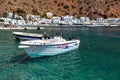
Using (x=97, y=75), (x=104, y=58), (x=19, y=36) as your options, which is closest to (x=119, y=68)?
(x=97, y=75)

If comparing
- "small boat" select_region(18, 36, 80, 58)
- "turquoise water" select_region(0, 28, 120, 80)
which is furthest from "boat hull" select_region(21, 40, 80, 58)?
"turquoise water" select_region(0, 28, 120, 80)

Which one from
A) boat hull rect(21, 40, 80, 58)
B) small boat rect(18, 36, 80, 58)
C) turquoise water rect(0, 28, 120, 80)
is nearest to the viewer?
turquoise water rect(0, 28, 120, 80)

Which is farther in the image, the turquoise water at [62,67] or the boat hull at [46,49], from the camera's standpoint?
the boat hull at [46,49]

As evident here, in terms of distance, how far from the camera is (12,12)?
19738 centimetres

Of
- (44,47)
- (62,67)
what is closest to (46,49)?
(44,47)

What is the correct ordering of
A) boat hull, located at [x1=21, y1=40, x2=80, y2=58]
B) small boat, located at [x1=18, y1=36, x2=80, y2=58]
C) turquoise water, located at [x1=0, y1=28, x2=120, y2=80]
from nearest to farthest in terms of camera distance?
1. turquoise water, located at [x1=0, y1=28, x2=120, y2=80]
2. small boat, located at [x1=18, y1=36, x2=80, y2=58]
3. boat hull, located at [x1=21, y1=40, x2=80, y2=58]

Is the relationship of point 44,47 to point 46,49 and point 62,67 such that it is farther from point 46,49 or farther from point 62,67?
point 62,67

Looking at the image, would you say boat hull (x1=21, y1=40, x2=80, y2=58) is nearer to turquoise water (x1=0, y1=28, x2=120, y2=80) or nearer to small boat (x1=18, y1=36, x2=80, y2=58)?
small boat (x1=18, y1=36, x2=80, y2=58)

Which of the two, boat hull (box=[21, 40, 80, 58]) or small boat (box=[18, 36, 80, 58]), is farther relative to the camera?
boat hull (box=[21, 40, 80, 58])

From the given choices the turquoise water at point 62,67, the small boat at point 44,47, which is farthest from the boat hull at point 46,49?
the turquoise water at point 62,67

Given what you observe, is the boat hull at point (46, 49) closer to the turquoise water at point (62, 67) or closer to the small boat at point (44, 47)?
the small boat at point (44, 47)

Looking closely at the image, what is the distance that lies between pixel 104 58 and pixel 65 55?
7.20 metres

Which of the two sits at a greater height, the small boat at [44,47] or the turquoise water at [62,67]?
the small boat at [44,47]

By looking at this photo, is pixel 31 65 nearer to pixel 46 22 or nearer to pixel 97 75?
pixel 97 75
